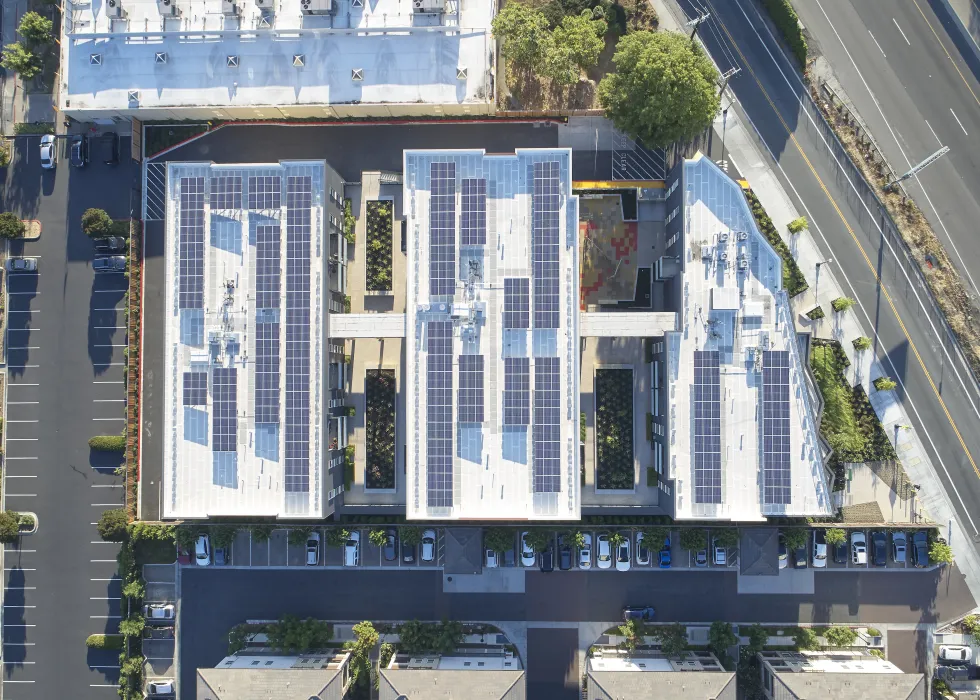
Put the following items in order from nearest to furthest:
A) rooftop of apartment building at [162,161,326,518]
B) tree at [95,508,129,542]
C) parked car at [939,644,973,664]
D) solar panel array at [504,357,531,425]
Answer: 1. solar panel array at [504,357,531,425]
2. rooftop of apartment building at [162,161,326,518]
3. parked car at [939,644,973,664]
4. tree at [95,508,129,542]

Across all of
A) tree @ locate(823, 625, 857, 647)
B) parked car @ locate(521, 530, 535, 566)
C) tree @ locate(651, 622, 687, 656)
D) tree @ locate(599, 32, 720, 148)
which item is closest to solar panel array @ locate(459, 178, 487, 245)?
tree @ locate(599, 32, 720, 148)

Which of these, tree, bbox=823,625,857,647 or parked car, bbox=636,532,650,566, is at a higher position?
parked car, bbox=636,532,650,566

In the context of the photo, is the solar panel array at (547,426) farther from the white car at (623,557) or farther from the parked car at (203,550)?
the parked car at (203,550)

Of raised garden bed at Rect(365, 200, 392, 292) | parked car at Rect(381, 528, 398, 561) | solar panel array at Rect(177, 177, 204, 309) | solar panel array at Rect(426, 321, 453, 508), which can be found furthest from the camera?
raised garden bed at Rect(365, 200, 392, 292)

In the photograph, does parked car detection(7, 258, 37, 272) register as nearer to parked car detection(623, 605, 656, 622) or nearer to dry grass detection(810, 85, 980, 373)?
parked car detection(623, 605, 656, 622)

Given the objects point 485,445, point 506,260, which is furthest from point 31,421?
point 506,260

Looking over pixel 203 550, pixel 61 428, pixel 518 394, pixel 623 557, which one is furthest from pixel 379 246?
pixel 623 557
